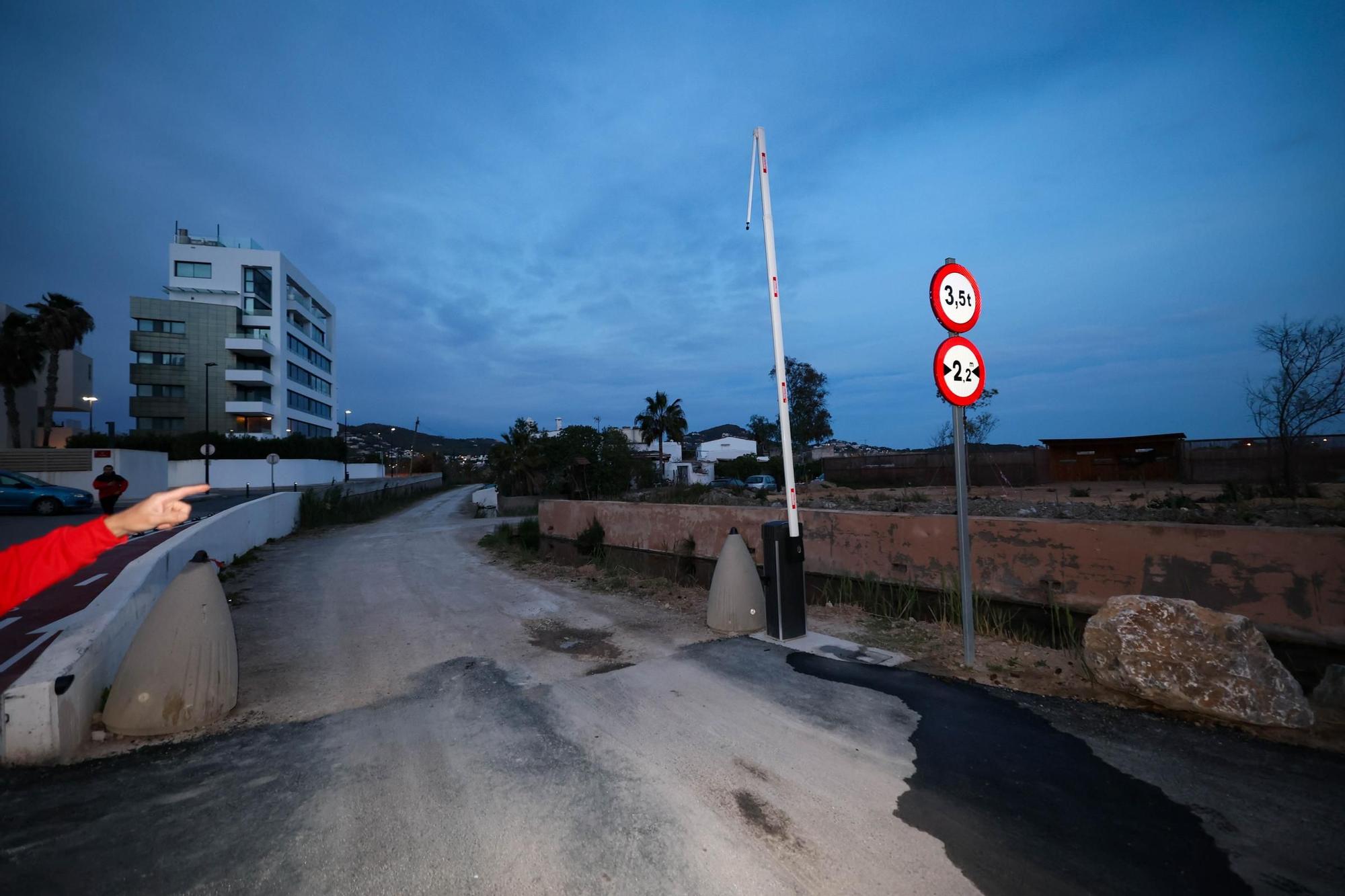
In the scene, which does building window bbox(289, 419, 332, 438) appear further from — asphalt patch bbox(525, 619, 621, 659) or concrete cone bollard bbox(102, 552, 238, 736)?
concrete cone bollard bbox(102, 552, 238, 736)

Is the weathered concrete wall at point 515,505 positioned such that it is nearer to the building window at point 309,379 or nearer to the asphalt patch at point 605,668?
the asphalt patch at point 605,668

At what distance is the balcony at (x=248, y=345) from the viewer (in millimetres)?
50125

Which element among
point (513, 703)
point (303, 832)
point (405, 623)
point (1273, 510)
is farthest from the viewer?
point (1273, 510)

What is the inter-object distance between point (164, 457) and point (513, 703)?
134 ft

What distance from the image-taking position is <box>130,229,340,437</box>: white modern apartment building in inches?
1941

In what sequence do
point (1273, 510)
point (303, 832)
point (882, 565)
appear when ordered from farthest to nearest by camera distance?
point (1273, 510) < point (882, 565) < point (303, 832)

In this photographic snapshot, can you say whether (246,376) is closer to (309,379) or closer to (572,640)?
(309,379)

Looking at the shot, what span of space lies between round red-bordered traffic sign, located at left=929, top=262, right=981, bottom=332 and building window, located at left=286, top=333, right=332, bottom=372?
2477 inches

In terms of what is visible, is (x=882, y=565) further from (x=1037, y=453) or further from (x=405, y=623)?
(x=1037, y=453)

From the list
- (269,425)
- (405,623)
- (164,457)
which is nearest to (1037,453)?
(405,623)

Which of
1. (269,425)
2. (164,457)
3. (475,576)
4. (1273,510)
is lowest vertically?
(475,576)

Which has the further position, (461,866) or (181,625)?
(181,625)

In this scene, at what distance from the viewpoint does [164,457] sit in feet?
113

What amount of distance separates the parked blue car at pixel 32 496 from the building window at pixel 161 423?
36.4m
